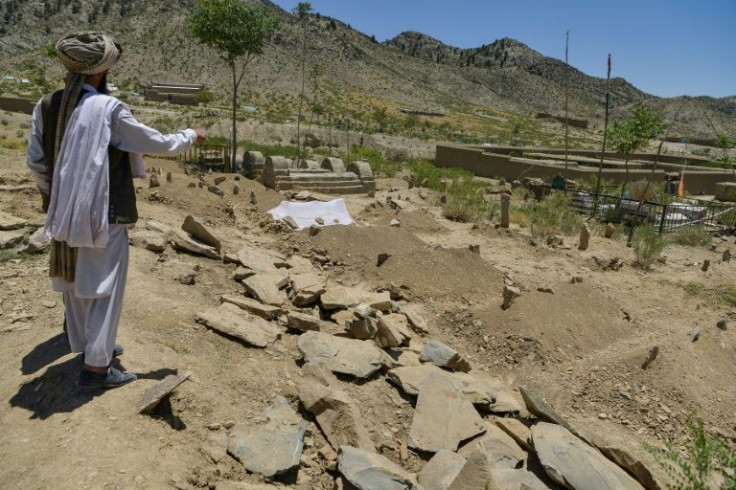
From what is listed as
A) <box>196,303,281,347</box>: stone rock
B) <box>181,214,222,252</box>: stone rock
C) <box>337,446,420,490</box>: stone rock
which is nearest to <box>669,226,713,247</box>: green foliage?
<box>181,214,222,252</box>: stone rock

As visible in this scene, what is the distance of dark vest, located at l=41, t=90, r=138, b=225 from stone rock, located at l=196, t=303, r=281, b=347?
5.07ft

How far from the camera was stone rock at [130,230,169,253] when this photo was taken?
19.8 ft

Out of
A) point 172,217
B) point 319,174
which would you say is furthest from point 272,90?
point 172,217

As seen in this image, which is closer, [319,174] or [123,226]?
[123,226]

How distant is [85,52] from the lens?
2.86 metres

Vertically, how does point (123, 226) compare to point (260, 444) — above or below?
above

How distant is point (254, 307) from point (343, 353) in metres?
1.00

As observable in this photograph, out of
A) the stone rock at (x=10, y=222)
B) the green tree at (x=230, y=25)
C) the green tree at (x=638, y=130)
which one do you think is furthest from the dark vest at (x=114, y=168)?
the green tree at (x=638, y=130)

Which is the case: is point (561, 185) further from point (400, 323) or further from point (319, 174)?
point (400, 323)

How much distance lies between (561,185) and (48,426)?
14.5 m

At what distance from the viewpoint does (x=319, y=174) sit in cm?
1352

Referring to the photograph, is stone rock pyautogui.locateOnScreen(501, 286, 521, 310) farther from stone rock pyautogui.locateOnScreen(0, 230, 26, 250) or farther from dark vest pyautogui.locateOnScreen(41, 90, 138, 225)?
stone rock pyautogui.locateOnScreen(0, 230, 26, 250)

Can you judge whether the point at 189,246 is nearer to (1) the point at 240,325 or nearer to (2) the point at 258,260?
(2) the point at 258,260

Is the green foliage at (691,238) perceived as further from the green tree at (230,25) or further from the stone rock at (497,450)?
the green tree at (230,25)
